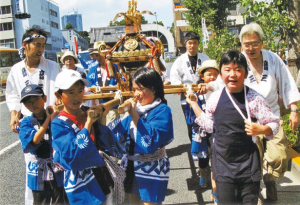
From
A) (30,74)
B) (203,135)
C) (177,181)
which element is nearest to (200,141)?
(203,135)

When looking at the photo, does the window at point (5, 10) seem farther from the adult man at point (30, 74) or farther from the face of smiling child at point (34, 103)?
the face of smiling child at point (34, 103)

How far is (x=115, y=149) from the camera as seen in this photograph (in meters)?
2.57

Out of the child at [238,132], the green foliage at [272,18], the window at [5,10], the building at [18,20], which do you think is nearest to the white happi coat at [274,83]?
the child at [238,132]

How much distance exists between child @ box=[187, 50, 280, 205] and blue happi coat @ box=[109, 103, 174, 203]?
0.47m

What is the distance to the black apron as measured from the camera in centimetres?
239

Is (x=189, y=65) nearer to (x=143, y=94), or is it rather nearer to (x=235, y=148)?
(x=143, y=94)

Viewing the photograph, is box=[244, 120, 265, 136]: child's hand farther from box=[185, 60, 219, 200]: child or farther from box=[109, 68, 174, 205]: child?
box=[185, 60, 219, 200]: child

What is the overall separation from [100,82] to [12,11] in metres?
31.0

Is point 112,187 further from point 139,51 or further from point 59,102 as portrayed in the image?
point 139,51

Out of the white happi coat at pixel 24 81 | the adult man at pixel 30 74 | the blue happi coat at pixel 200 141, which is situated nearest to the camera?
the adult man at pixel 30 74

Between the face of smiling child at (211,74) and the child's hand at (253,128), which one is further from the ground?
the face of smiling child at (211,74)

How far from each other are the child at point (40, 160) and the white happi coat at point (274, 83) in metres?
2.17

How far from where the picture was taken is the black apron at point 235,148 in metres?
2.39

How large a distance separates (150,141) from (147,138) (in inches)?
1.4
